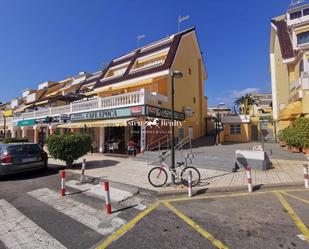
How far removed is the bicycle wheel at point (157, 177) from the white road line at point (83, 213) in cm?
256

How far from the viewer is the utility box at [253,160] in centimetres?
957

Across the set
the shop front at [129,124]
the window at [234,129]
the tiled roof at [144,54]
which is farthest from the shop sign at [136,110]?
the window at [234,129]

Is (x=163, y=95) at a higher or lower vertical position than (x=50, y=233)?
higher

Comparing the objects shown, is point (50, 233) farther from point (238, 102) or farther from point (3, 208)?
point (238, 102)

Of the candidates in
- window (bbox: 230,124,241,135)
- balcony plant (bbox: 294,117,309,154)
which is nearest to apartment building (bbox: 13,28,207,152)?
window (bbox: 230,124,241,135)

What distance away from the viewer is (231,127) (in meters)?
24.0

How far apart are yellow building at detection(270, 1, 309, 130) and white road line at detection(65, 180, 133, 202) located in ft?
46.2

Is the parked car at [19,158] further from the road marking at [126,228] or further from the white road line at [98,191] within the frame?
the road marking at [126,228]

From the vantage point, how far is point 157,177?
7938 mm

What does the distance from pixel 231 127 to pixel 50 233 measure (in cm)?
2330

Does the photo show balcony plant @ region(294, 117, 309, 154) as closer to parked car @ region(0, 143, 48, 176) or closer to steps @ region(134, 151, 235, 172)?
steps @ region(134, 151, 235, 172)

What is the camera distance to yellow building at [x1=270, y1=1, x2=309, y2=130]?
47.5 feet

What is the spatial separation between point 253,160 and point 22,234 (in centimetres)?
982

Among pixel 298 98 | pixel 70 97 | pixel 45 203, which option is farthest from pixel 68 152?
pixel 298 98
